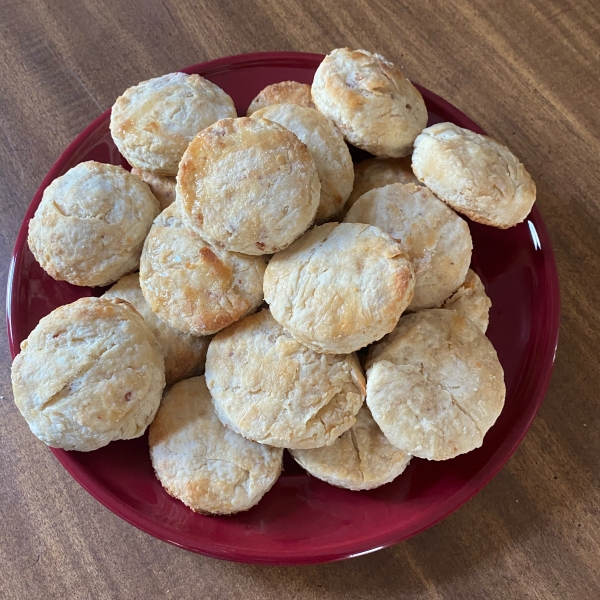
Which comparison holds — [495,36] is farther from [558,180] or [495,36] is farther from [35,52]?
[35,52]

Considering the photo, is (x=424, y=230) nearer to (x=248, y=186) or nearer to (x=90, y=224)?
(x=248, y=186)

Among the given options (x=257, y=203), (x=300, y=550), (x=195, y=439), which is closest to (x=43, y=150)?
(x=257, y=203)

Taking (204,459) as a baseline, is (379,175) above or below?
above

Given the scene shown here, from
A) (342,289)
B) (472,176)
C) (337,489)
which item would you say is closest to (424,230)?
(472,176)

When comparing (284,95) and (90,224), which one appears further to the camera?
(284,95)

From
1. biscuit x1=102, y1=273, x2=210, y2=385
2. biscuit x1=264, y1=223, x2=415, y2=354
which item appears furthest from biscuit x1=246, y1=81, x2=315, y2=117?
biscuit x1=102, y1=273, x2=210, y2=385

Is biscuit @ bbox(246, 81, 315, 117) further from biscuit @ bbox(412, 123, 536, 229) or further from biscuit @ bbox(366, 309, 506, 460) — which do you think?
biscuit @ bbox(366, 309, 506, 460)

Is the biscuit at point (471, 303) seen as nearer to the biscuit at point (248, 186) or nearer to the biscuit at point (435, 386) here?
the biscuit at point (435, 386)
